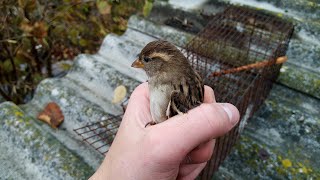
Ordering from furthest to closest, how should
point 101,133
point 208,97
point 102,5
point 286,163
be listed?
point 102,5 → point 101,133 → point 286,163 → point 208,97

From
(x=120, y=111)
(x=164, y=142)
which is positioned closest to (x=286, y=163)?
(x=164, y=142)

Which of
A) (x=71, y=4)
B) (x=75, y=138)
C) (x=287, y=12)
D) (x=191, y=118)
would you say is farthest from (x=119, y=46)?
(x=191, y=118)

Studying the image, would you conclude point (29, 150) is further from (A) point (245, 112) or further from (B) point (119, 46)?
(A) point (245, 112)

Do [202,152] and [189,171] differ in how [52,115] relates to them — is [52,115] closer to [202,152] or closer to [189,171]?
[189,171]

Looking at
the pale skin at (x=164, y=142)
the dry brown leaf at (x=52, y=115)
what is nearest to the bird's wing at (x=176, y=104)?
the pale skin at (x=164, y=142)

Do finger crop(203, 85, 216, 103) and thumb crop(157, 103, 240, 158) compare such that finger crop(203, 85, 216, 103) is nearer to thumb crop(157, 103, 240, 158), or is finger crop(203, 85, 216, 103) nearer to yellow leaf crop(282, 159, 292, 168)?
thumb crop(157, 103, 240, 158)

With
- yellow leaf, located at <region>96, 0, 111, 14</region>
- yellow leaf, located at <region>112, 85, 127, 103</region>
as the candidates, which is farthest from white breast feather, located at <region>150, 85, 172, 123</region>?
yellow leaf, located at <region>96, 0, 111, 14</region>
